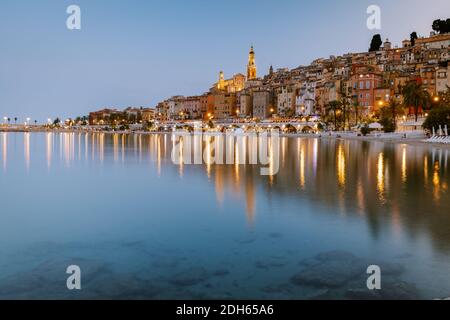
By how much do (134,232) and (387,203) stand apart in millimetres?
8559

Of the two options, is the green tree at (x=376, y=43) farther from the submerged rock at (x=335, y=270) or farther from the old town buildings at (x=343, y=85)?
the submerged rock at (x=335, y=270)

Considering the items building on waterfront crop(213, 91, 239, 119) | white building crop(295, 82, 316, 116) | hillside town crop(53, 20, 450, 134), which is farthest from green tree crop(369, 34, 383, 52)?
building on waterfront crop(213, 91, 239, 119)

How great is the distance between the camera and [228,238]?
37.6 ft

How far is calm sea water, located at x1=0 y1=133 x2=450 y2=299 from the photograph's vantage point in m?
8.10

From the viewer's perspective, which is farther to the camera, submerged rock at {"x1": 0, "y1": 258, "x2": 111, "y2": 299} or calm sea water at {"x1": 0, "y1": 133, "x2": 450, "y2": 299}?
calm sea water at {"x1": 0, "y1": 133, "x2": 450, "y2": 299}

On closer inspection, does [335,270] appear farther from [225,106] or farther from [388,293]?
[225,106]

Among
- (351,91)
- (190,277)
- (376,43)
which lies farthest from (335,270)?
(376,43)

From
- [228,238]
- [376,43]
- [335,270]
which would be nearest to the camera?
[335,270]

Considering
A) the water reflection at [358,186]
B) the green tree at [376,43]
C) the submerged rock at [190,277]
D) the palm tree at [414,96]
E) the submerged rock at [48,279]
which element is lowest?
the submerged rock at [48,279]

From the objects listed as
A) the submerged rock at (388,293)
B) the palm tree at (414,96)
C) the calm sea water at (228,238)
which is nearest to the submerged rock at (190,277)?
the calm sea water at (228,238)

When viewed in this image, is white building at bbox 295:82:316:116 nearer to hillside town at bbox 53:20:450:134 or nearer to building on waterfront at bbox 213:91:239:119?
hillside town at bbox 53:20:450:134

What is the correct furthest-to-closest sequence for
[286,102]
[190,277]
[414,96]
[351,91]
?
[286,102] → [351,91] → [414,96] → [190,277]

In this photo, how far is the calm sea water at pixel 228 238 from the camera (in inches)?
319
